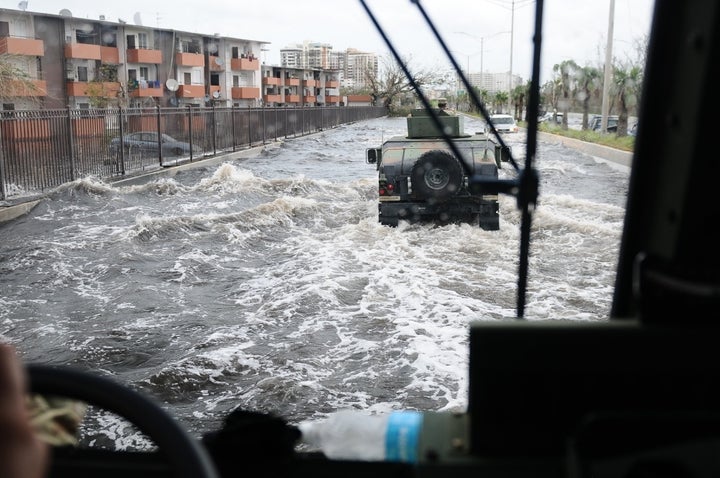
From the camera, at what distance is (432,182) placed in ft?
44.7

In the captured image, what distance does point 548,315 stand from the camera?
962cm

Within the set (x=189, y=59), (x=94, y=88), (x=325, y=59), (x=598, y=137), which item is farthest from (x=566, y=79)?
(x=325, y=59)

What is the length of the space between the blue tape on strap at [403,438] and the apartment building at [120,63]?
33.9m

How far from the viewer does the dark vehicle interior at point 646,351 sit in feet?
5.64

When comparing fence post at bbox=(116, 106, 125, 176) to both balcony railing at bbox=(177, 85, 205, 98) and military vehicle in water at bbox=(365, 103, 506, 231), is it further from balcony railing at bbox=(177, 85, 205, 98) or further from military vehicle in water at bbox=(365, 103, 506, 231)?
balcony railing at bbox=(177, 85, 205, 98)

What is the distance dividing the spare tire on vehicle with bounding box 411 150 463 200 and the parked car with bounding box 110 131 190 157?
1199 cm

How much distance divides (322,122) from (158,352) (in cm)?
5501

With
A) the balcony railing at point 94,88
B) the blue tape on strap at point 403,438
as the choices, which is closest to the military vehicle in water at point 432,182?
the blue tape on strap at point 403,438

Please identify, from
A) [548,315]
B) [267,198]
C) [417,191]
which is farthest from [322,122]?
[548,315]

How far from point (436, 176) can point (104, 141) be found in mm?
12065

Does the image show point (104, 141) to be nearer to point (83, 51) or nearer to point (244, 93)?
point (83, 51)

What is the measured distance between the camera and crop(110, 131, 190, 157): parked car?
22844mm

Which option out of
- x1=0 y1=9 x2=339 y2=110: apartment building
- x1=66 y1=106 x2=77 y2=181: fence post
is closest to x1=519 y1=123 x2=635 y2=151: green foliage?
x1=66 y1=106 x2=77 y2=181: fence post

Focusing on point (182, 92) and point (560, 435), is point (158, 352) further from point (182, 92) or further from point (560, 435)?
point (182, 92)
